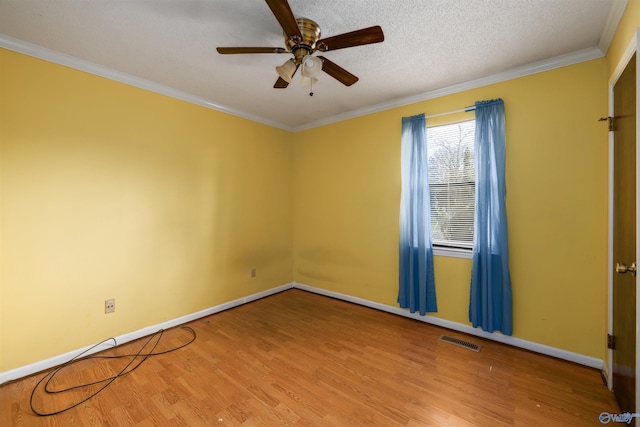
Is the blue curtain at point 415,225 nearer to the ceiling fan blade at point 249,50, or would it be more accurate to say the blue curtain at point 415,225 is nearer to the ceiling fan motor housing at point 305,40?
the ceiling fan motor housing at point 305,40

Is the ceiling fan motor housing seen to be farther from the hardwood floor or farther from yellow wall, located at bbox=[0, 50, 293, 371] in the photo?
the hardwood floor

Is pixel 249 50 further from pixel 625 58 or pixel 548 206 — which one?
pixel 548 206

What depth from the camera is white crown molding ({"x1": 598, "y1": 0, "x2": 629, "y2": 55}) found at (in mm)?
1588

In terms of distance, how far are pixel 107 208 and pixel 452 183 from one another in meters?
3.42

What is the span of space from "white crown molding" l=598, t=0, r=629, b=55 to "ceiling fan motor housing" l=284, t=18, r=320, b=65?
1.83 meters

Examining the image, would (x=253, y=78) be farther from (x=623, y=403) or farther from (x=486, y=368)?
(x=623, y=403)

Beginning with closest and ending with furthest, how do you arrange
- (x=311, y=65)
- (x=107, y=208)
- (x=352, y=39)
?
(x=352, y=39) → (x=311, y=65) → (x=107, y=208)

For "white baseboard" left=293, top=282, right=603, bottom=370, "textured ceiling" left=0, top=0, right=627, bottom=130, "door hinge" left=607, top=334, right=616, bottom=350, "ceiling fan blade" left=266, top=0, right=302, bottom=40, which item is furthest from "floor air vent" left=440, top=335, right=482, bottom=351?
"ceiling fan blade" left=266, top=0, right=302, bottom=40

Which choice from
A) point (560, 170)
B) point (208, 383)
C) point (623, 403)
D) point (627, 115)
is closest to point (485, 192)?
point (560, 170)

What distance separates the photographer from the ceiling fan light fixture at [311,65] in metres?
1.66

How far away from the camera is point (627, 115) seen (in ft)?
5.32

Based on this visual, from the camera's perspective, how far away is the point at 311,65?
1677 mm

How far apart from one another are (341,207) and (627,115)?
8.77 feet

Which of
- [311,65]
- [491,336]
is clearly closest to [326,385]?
[491,336]
